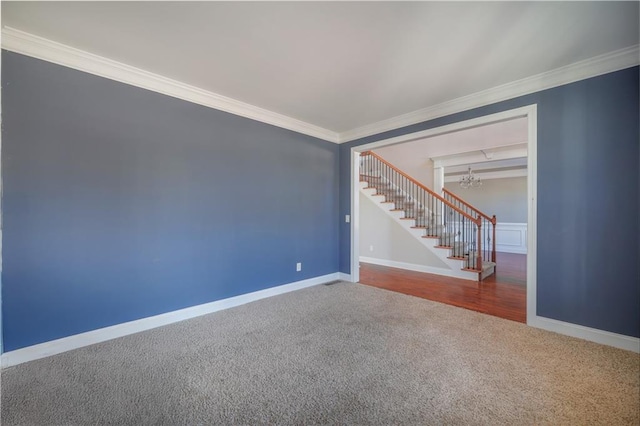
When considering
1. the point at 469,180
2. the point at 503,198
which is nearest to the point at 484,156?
the point at 469,180

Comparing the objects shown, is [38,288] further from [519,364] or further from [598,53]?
[598,53]

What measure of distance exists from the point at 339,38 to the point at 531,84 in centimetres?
217

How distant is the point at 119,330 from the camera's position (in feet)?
8.06

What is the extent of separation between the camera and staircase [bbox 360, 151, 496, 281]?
16.0 feet

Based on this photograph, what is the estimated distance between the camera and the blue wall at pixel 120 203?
6.80 ft

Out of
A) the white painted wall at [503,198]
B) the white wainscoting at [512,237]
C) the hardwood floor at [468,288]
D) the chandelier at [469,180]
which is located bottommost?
the hardwood floor at [468,288]

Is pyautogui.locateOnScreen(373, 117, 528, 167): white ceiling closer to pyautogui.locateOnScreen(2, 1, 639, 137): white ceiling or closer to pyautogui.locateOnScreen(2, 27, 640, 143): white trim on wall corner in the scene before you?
pyautogui.locateOnScreen(2, 27, 640, 143): white trim on wall corner

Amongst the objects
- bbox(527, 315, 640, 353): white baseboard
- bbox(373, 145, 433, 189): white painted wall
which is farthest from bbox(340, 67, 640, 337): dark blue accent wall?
bbox(373, 145, 433, 189): white painted wall

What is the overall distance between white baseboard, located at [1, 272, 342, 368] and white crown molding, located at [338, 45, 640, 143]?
3.16m

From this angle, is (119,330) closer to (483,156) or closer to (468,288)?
(468,288)

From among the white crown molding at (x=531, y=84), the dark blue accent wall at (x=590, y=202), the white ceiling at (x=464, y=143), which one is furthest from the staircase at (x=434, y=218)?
the dark blue accent wall at (x=590, y=202)

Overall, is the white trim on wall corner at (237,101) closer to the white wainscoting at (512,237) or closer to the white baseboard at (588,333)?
the white baseboard at (588,333)

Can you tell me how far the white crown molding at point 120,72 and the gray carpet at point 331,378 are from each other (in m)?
2.50

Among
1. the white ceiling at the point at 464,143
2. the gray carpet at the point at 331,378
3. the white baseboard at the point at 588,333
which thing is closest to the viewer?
the gray carpet at the point at 331,378
